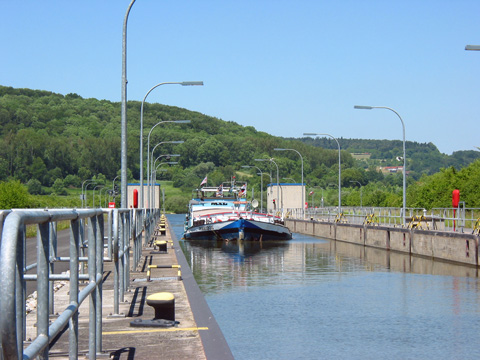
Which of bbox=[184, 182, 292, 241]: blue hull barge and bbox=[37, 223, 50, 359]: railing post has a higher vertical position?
bbox=[37, 223, 50, 359]: railing post

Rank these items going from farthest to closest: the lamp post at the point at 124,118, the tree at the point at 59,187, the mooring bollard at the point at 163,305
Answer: the tree at the point at 59,187 → the lamp post at the point at 124,118 → the mooring bollard at the point at 163,305

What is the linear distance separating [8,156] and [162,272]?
502 feet

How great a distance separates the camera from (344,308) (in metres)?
15.7

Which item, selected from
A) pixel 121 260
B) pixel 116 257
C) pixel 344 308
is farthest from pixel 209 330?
pixel 344 308

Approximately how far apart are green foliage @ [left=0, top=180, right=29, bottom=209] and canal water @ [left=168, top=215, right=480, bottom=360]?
238ft

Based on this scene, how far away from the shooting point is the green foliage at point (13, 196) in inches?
3742

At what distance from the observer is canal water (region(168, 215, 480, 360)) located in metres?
11.4

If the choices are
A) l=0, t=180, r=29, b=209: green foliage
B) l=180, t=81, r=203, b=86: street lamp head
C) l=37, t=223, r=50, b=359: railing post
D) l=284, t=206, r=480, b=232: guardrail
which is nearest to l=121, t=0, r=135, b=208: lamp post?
l=180, t=81, r=203, b=86: street lamp head

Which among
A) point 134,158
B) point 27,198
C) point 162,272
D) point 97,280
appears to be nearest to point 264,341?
point 97,280

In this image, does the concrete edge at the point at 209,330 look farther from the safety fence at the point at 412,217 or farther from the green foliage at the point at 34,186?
the green foliage at the point at 34,186

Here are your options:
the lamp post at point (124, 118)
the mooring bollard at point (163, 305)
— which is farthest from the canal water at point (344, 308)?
the lamp post at point (124, 118)

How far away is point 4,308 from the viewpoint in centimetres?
302

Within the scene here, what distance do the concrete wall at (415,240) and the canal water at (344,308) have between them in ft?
2.97

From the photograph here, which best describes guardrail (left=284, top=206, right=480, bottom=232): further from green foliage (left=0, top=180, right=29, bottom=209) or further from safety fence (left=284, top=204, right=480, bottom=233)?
green foliage (left=0, top=180, right=29, bottom=209)
